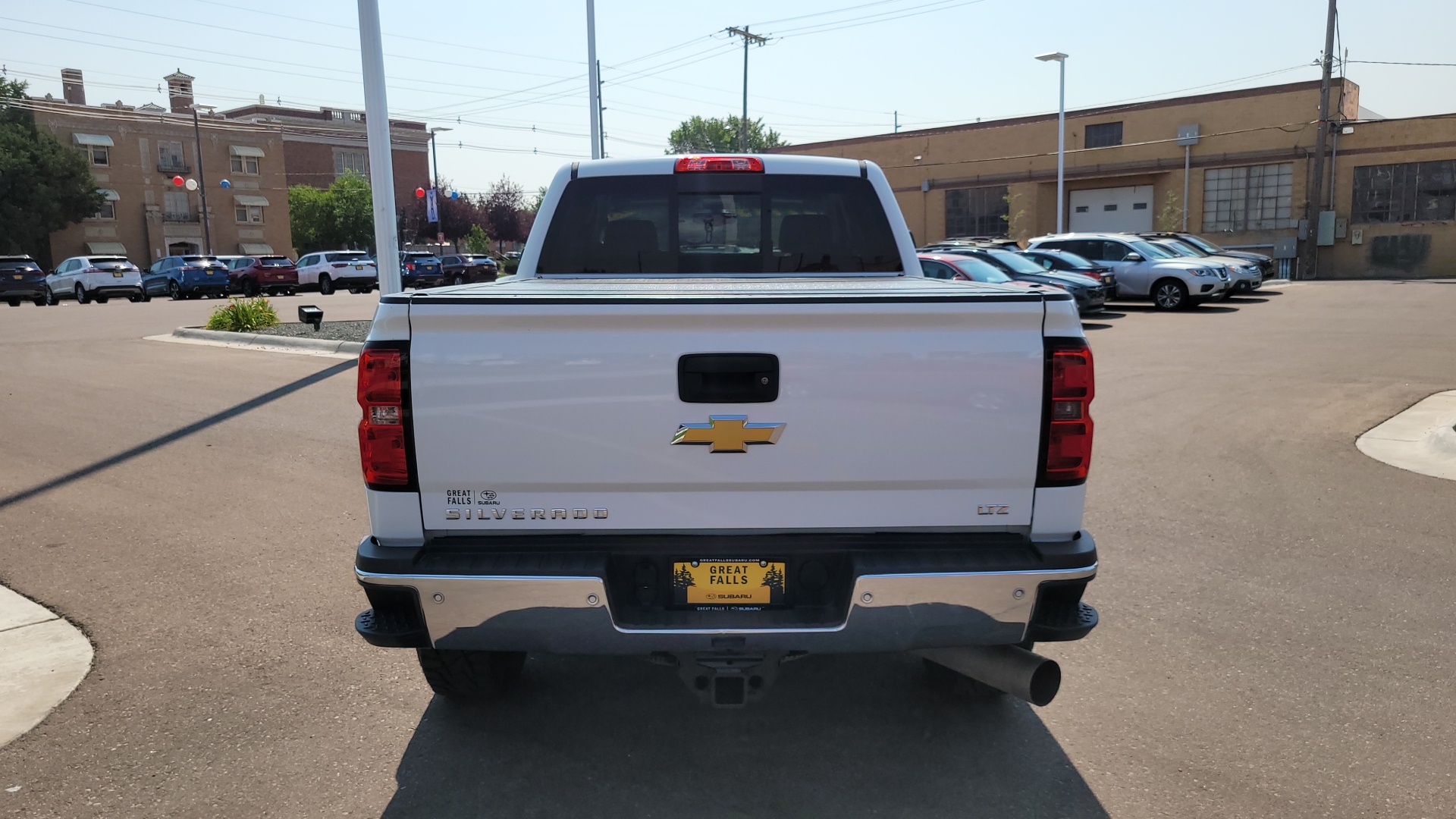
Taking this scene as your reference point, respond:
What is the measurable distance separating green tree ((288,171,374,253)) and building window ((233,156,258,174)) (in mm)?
10517

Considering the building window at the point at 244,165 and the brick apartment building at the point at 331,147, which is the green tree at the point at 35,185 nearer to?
the building window at the point at 244,165

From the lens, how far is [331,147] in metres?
93.8

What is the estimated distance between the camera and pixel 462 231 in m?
85.2

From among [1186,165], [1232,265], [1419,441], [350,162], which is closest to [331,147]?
[350,162]

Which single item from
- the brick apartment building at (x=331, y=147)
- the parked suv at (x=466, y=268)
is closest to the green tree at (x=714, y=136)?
the brick apartment building at (x=331, y=147)

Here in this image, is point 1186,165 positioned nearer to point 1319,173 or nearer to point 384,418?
point 1319,173

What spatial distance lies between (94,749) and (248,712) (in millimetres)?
518

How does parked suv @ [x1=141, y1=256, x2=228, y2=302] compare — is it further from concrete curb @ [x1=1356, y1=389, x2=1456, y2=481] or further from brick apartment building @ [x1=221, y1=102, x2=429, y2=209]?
brick apartment building @ [x1=221, y1=102, x2=429, y2=209]

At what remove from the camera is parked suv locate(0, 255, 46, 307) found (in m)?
36.9

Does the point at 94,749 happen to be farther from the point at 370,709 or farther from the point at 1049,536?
the point at 1049,536

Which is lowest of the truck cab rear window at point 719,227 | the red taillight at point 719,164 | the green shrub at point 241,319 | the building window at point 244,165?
the green shrub at point 241,319

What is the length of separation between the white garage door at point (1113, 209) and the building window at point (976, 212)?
3191 millimetres

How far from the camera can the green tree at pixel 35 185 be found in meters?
57.9

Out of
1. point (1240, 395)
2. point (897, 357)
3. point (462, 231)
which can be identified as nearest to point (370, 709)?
point (897, 357)
